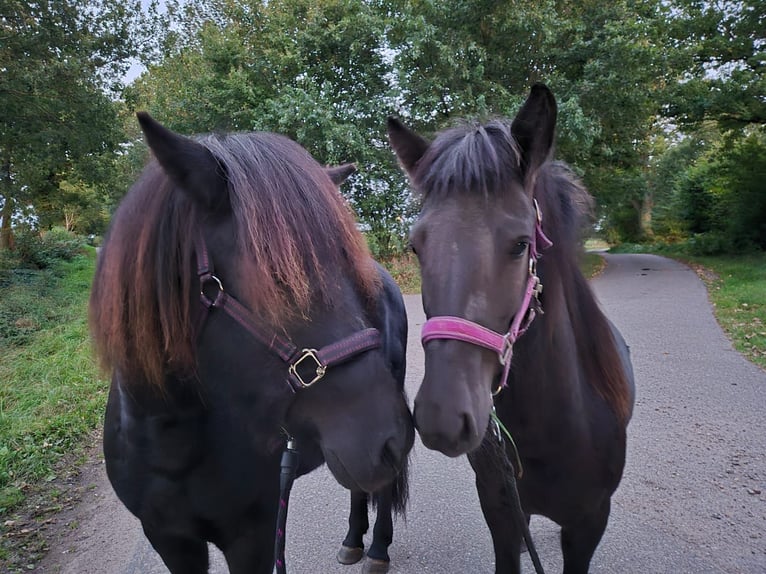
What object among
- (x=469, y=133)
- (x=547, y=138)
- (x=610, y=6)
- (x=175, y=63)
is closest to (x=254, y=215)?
(x=469, y=133)

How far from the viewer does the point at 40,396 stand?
504 centimetres

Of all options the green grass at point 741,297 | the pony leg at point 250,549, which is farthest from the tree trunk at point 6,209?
the green grass at point 741,297

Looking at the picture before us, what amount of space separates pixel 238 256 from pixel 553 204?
113 centimetres

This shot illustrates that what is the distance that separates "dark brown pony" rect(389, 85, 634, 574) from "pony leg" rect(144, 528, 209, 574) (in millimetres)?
1159

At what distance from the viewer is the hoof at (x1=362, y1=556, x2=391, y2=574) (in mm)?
2729

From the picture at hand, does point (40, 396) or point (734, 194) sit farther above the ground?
point (734, 194)

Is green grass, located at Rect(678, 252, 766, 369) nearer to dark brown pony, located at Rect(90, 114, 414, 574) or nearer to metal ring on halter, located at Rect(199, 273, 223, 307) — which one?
dark brown pony, located at Rect(90, 114, 414, 574)

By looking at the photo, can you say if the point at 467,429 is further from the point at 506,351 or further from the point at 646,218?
the point at 646,218

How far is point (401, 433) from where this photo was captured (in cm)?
123

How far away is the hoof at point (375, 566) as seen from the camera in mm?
2729

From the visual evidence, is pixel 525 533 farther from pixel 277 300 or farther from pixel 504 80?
pixel 504 80

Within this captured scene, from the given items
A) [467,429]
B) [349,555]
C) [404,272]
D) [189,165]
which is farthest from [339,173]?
[404,272]

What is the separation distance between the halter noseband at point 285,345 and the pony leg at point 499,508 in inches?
35.0

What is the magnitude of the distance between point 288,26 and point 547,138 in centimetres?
1475
